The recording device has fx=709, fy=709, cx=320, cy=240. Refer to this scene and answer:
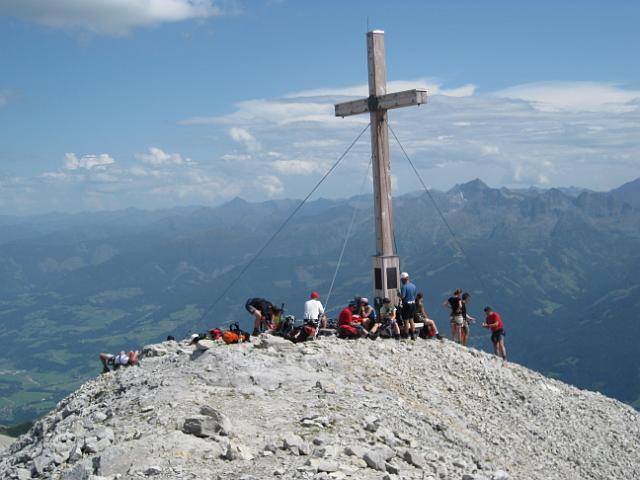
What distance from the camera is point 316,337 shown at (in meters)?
19.7

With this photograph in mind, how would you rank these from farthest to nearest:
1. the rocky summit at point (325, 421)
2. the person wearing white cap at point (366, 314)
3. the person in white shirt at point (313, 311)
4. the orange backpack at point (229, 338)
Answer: the person wearing white cap at point (366, 314) → the person in white shirt at point (313, 311) → the orange backpack at point (229, 338) → the rocky summit at point (325, 421)

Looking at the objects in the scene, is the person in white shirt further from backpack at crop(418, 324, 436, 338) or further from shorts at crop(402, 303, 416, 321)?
backpack at crop(418, 324, 436, 338)

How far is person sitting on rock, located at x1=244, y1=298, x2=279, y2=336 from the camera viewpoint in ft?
69.7

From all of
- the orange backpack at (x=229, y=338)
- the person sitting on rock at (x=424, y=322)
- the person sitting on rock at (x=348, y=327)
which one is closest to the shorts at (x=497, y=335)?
the person sitting on rock at (x=424, y=322)

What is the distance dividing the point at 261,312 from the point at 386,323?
3.76 m

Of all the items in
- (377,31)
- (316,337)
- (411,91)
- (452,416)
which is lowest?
(452,416)

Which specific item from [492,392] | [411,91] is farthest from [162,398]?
[411,91]

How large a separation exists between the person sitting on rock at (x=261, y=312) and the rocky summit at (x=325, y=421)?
2.48 metres

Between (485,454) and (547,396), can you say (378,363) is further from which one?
(547,396)

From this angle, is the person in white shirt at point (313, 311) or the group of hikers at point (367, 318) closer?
the group of hikers at point (367, 318)

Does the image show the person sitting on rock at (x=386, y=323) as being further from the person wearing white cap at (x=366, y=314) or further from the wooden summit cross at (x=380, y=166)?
the wooden summit cross at (x=380, y=166)

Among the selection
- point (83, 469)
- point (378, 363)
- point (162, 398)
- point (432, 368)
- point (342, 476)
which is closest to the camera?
point (342, 476)

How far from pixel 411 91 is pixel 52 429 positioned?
533 inches

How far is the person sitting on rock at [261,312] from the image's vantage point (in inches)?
837
